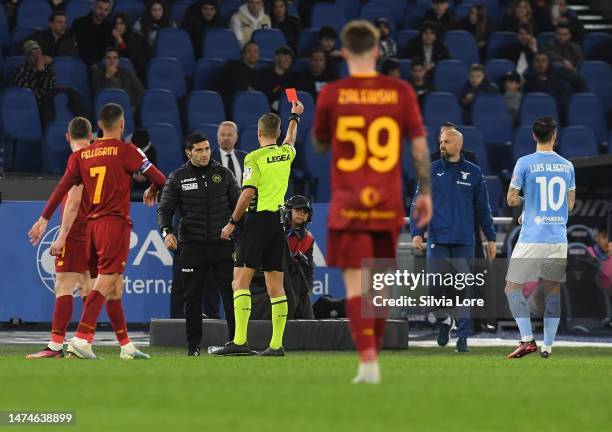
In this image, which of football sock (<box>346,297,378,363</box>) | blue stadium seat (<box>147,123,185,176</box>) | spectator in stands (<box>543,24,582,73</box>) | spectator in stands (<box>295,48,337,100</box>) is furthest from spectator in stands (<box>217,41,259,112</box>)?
football sock (<box>346,297,378,363</box>)

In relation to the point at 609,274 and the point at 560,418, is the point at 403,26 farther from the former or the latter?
the point at 560,418

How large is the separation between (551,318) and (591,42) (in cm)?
1309

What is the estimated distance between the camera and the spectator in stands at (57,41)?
20.9m

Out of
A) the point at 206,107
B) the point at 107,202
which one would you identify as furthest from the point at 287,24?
the point at 107,202

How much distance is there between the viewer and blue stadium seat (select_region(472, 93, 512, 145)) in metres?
21.7

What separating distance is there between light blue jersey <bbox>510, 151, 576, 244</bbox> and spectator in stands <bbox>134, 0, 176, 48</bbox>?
10.3 metres

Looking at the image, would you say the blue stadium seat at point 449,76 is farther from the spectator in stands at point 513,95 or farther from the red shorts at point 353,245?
the red shorts at point 353,245

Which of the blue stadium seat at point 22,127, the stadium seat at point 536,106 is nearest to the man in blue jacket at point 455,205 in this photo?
the blue stadium seat at point 22,127

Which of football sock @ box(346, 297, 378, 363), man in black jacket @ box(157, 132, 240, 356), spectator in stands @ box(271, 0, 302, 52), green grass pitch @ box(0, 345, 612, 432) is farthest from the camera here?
spectator in stands @ box(271, 0, 302, 52)

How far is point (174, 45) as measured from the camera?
21.6 meters

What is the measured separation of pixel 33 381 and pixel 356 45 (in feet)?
9.46

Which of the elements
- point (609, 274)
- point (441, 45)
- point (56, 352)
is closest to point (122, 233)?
point (56, 352)

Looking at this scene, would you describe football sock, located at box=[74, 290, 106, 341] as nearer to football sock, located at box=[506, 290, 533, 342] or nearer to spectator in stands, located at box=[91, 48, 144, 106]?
football sock, located at box=[506, 290, 533, 342]

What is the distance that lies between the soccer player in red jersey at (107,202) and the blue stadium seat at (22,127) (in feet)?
26.8
